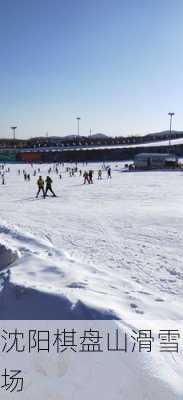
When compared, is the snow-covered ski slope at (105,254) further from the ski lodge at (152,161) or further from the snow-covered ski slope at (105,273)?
the ski lodge at (152,161)

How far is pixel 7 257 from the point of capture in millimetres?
7984

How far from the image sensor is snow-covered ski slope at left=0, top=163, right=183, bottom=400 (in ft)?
12.7

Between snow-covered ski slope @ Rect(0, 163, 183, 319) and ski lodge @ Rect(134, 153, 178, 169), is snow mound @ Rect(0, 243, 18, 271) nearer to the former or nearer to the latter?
snow-covered ski slope @ Rect(0, 163, 183, 319)

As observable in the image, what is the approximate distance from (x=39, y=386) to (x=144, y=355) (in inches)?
43.6

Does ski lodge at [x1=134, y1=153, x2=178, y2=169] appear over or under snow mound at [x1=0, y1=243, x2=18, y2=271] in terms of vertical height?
over

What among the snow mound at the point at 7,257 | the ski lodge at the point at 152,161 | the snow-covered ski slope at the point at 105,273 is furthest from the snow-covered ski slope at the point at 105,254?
the ski lodge at the point at 152,161

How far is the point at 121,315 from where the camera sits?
4.48m

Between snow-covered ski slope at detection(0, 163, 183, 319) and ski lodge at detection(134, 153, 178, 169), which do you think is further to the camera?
ski lodge at detection(134, 153, 178, 169)

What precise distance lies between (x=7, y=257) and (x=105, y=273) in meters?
2.33

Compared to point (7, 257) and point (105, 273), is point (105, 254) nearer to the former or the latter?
point (105, 273)

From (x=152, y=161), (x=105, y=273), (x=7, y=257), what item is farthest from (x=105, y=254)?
(x=152, y=161)

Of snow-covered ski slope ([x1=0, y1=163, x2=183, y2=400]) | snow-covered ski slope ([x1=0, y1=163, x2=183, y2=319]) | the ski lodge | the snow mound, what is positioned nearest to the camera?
snow-covered ski slope ([x1=0, y1=163, x2=183, y2=400])

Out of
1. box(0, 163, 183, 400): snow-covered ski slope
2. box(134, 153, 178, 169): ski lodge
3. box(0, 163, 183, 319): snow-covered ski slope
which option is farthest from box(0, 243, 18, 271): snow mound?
box(134, 153, 178, 169): ski lodge

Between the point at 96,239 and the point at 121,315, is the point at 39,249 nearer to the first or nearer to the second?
the point at 96,239
